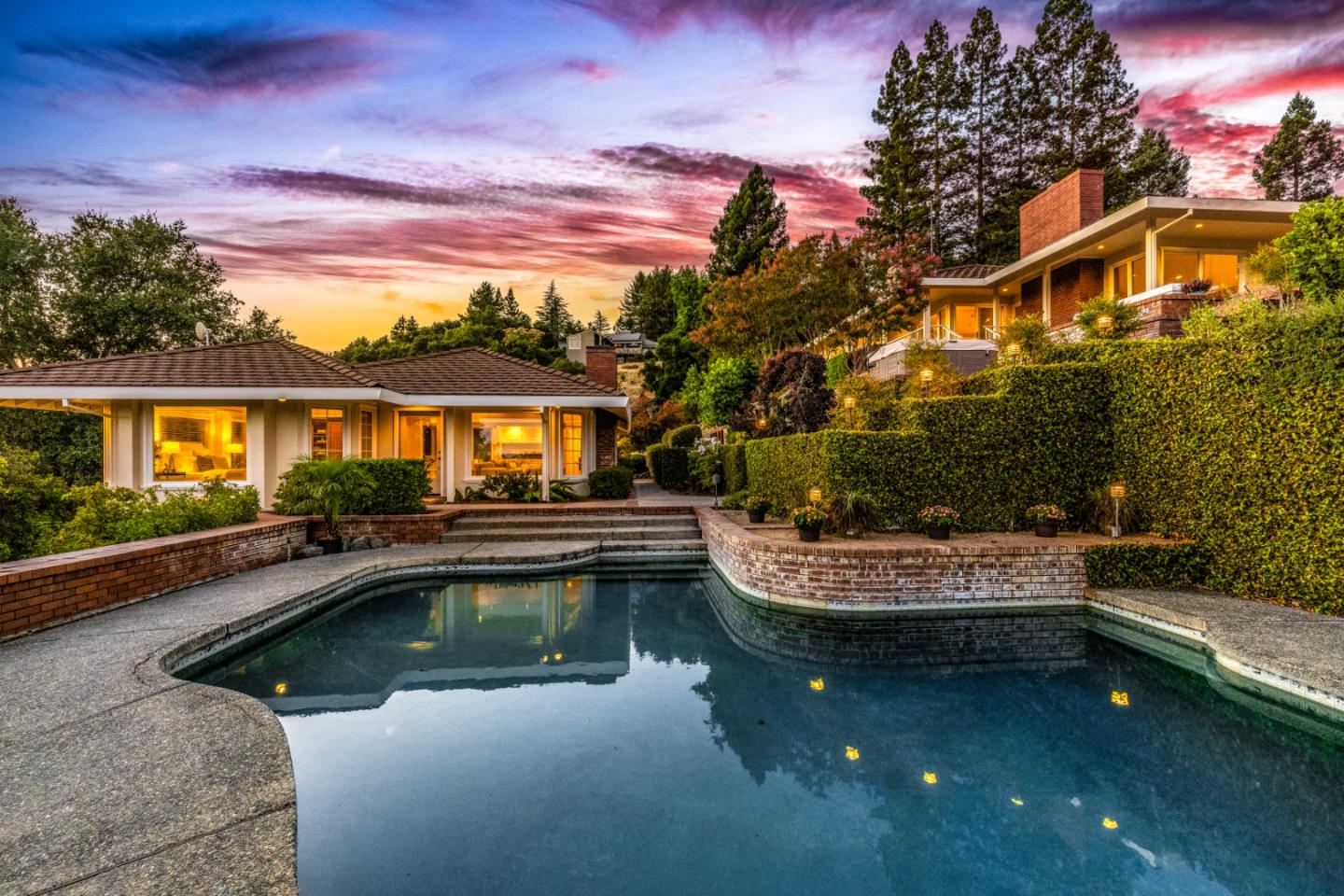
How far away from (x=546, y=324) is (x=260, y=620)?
5833 centimetres

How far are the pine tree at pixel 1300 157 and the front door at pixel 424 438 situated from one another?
46.1 meters

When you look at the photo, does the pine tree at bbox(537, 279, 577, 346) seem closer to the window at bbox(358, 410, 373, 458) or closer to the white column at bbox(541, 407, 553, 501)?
the window at bbox(358, 410, 373, 458)

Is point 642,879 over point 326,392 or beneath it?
beneath

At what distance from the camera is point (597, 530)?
1191 centimetres

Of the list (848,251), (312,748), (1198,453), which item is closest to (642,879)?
(312,748)

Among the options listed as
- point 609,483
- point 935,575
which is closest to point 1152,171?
point 609,483

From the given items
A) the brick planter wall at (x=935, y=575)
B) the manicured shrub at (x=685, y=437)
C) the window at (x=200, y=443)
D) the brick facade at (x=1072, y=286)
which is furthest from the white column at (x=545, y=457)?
the brick facade at (x=1072, y=286)

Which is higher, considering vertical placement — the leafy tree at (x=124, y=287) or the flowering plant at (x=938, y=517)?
the leafy tree at (x=124, y=287)

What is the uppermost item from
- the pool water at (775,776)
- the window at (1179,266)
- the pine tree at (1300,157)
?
the pine tree at (1300,157)

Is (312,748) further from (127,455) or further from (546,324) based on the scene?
(546,324)

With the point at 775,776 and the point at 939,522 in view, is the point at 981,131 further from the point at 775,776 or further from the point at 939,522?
the point at 775,776

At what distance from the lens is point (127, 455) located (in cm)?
1211

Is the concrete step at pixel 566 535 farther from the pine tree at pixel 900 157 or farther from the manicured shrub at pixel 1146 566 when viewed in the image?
the pine tree at pixel 900 157

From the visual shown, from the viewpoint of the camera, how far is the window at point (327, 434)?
1305 centimetres
